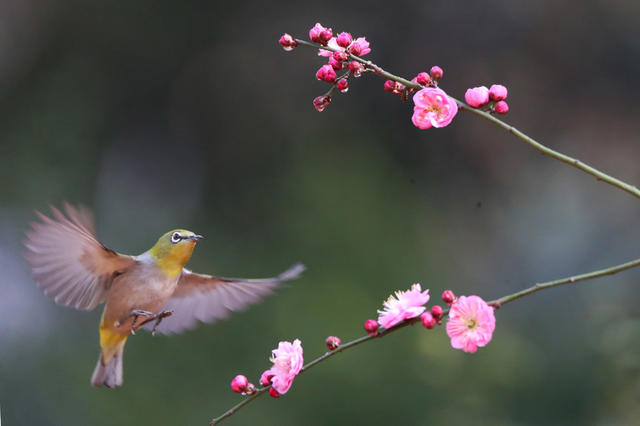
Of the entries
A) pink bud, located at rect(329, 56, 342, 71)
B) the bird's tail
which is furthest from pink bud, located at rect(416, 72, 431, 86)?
the bird's tail

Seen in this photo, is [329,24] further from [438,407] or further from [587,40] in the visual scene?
[438,407]

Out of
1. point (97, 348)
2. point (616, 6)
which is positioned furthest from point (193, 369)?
point (616, 6)

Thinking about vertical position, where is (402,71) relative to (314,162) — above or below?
above

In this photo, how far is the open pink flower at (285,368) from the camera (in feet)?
3.05

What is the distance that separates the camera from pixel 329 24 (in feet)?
10.9

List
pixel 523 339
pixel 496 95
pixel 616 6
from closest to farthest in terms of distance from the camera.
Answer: pixel 496 95 < pixel 523 339 < pixel 616 6

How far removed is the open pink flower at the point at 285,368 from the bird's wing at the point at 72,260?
1.14ft

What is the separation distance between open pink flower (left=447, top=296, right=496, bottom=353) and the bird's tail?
2.49 ft

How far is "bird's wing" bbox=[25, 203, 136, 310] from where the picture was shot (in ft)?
3.65

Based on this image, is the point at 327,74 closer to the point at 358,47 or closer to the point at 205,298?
the point at 358,47

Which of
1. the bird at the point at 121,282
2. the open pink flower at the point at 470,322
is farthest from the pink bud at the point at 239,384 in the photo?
the open pink flower at the point at 470,322

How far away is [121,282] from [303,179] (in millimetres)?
1792

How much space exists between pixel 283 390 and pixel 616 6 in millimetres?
2919

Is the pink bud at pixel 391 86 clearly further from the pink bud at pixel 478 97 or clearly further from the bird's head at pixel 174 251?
the bird's head at pixel 174 251
